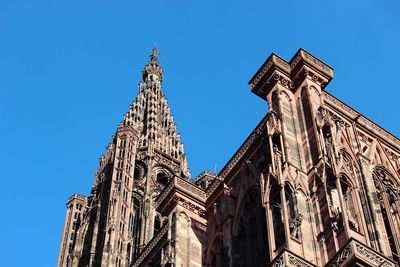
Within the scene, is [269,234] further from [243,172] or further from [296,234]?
[243,172]

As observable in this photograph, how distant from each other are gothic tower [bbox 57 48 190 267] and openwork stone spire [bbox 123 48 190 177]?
0.08 meters

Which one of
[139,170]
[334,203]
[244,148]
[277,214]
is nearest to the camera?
[334,203]

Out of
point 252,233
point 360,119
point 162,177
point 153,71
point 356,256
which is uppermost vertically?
point 153,71

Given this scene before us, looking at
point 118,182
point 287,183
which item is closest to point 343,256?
point 287,183

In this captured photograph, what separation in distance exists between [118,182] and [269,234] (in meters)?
42.6

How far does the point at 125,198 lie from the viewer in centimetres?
Result: 6512

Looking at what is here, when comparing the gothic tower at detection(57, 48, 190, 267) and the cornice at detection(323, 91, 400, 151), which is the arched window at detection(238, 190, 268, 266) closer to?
the cornice at detection(323, 91, 400, 151)

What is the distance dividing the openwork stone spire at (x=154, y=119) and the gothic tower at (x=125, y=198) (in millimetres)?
77

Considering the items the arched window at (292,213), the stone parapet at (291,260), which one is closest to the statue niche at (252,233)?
the arched window at (292,213)

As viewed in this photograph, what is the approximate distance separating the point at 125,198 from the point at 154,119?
14.4 meters

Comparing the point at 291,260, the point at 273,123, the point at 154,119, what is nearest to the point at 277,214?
the point at 291,260

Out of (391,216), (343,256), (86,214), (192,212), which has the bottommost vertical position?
(343,256)

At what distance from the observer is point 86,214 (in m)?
66.8

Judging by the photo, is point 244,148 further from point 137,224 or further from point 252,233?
point 137,224
